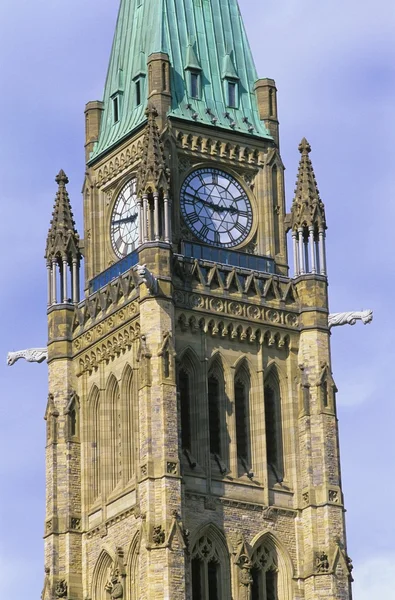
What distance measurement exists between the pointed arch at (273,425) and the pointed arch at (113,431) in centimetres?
442

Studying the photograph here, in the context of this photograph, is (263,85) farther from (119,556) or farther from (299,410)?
(119,556)

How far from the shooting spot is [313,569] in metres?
80.8

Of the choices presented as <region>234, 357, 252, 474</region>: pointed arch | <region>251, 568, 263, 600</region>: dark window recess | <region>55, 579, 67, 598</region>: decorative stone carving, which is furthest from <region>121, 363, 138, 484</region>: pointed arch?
<region>251, 568, 263, 600</region>: dark window recess

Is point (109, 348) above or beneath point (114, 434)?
above

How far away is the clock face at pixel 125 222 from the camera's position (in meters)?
85.2

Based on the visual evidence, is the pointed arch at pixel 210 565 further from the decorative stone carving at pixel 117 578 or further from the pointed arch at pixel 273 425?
the pointed arch at pixel 273 425

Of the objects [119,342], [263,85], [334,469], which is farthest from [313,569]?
[263,85]

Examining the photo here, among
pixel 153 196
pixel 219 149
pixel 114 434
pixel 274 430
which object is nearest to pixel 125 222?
pixel 153 196

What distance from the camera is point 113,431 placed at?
8350 centimetres

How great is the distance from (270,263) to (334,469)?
724 cm

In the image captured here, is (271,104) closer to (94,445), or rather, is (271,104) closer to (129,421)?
(129,421)

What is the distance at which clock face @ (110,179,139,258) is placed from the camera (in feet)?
280

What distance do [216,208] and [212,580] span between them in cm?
1211

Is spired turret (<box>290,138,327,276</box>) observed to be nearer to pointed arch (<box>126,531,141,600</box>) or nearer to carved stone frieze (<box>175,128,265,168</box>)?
carved stone frieze (<box>175,128,265,168</box>)
